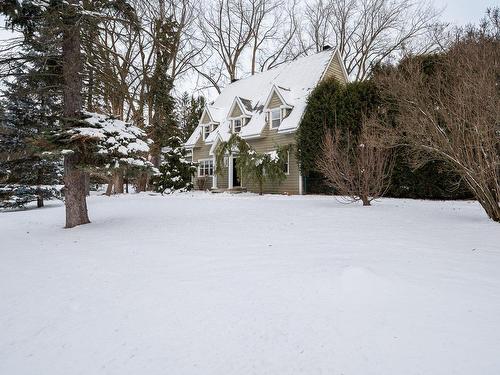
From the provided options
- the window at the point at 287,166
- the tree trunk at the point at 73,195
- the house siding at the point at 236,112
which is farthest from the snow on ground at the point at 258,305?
the house siding at the point at 236,112

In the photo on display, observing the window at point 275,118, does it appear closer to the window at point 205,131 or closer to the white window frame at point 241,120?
the white window frame at point 241,120

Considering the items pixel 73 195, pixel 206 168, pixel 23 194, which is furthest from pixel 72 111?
pixel 206 168

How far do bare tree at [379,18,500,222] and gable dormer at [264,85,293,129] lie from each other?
424 inches

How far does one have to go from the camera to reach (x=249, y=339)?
2.55 meters

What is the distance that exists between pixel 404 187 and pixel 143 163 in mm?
11100

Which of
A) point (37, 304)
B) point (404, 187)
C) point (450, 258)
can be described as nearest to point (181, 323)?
point (37, 304)

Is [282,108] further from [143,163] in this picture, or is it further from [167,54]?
[143,163]

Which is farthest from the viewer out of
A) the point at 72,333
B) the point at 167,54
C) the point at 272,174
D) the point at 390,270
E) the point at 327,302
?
the point at 272,174

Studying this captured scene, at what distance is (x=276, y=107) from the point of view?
1919cm

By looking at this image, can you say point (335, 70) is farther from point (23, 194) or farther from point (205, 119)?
point (23, 194)

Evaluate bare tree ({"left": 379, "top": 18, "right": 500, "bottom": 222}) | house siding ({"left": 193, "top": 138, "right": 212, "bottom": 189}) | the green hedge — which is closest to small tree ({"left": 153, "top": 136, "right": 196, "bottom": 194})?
house siding ({"left": 193, "top": 138, "right": 212, "bottom": 189})

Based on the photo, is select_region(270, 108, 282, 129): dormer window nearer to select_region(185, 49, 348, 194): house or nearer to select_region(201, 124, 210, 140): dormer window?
select_region(185, 49, 348, 194): house

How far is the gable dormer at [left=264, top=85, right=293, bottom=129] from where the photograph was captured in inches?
735

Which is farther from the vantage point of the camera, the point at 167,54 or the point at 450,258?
the point at 167,54
